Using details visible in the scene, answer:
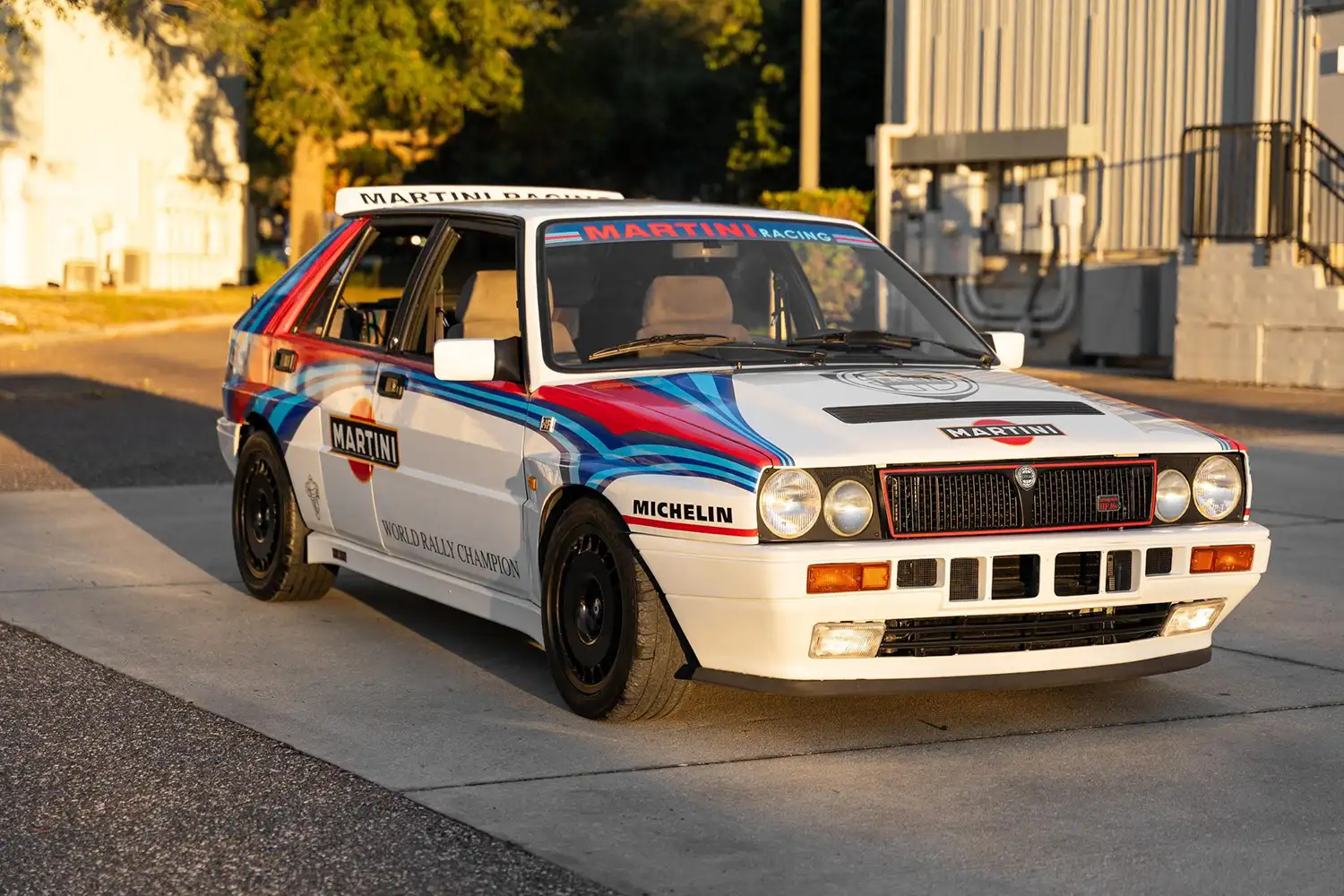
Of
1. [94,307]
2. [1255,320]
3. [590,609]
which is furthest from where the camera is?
[94,307]

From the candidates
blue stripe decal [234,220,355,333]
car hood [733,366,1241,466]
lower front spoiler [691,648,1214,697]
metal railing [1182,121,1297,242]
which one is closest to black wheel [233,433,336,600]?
blue stripe decal [234,220,355,333]

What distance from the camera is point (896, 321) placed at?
730 centimetres

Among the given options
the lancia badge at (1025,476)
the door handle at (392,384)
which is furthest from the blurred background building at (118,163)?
the lancia badge at (1025,476)

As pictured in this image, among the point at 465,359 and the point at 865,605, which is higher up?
the point at 465,359

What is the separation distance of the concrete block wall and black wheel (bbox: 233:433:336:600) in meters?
13.6

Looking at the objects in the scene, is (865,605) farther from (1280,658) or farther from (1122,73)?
(1122,73)

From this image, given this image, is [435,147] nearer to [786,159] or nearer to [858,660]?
[786,159]

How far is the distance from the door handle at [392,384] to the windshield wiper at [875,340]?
1.41 meters

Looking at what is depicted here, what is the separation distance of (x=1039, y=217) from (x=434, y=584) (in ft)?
55.9

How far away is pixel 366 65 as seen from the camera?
39.9m

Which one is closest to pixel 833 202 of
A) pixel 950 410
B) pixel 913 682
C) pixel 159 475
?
pixel 159 475

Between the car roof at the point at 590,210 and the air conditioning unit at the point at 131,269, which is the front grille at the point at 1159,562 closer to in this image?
the car roof at the point at 590,210

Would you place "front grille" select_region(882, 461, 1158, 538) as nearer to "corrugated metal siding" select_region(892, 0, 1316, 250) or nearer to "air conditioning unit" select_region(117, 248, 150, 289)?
"corrugated metal siding" select_region(892, 0, 1316, 250)

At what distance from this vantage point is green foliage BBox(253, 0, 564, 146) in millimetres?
39531
